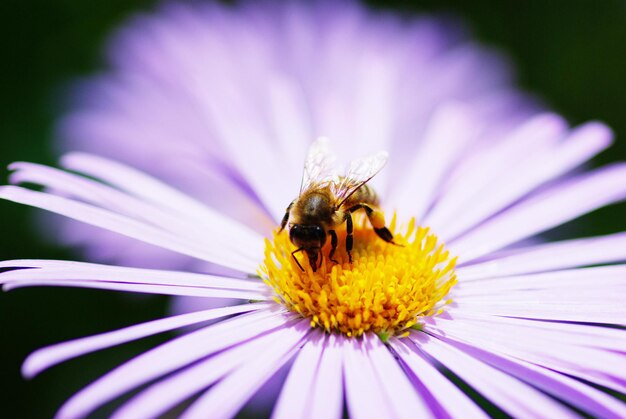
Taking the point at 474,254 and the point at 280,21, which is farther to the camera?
the point at 280,21

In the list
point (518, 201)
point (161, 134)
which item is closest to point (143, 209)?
point (518, 201)

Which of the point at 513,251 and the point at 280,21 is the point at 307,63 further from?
the point at 513,251

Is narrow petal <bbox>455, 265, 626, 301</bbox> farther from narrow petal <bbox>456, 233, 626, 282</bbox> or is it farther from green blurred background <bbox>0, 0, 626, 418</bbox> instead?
green blurred background <bbox>0, 0, 626, 418</bbox>

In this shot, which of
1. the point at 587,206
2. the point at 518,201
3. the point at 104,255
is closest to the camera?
the point at 587,206

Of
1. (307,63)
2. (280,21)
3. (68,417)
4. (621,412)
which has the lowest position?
(621,412)

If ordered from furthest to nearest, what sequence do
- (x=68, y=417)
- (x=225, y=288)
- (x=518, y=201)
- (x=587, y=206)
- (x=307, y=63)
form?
(x=307, y=63) → (x=518, y=201) → (x=587, y=206) → (x=225, y=288) → (x=68, y=417)

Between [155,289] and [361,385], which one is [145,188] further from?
[361,385]

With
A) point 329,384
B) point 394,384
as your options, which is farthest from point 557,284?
point 329,384
